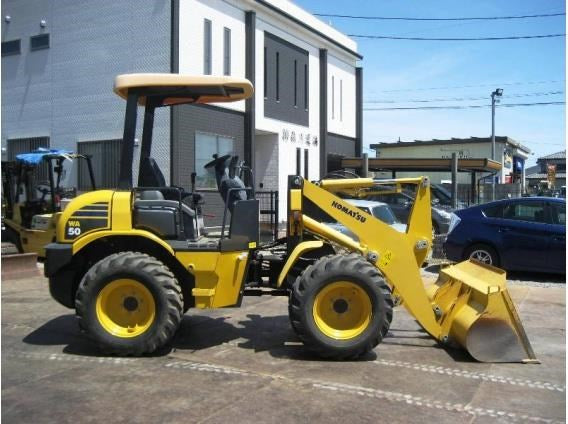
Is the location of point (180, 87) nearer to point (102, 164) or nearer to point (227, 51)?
point (102, 164)

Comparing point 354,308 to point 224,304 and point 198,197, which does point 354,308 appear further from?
point 198,197

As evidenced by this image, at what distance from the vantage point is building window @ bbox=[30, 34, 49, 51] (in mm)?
21328

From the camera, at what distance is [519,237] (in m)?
11.0

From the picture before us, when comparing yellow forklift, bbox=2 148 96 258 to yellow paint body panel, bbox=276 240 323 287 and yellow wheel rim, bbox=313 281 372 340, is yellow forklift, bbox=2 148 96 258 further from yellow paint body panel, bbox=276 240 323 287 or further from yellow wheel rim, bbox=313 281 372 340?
yellow wheel rim, bbox=313 281 372 340

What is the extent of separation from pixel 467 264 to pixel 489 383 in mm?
2251

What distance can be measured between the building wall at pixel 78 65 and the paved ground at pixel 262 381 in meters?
12.9

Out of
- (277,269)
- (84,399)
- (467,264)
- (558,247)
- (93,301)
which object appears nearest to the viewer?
(84,399)

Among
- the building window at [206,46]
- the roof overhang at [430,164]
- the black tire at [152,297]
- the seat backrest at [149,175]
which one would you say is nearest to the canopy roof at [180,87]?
the seat backrest at [149,175]

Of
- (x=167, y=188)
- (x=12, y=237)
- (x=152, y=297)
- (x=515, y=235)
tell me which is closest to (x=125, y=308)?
(x=152, y=297)

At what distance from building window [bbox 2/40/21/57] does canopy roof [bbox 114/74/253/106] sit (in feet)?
59.8

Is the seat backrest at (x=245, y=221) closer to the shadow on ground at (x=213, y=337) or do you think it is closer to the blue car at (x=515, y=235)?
the shadow on ground at (x=213, y=337)

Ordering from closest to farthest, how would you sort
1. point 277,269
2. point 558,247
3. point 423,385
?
point 423,385 < point 277,269 < point 558,247

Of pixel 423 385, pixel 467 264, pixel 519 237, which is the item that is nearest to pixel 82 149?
pixel 519 237

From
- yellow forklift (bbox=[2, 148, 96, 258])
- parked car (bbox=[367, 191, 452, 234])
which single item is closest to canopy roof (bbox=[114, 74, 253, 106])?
yellow forklift (bbox=[2, 148, 96, 258])
